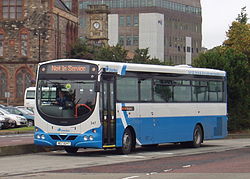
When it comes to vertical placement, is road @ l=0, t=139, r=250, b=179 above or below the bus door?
below

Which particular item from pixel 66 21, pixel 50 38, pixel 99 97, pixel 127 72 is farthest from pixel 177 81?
pixel 66 21

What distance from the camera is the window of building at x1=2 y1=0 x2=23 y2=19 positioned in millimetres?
85250

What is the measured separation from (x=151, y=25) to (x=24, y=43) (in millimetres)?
60107

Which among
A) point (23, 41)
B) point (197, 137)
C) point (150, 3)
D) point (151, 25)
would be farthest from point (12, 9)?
point (151, 25)

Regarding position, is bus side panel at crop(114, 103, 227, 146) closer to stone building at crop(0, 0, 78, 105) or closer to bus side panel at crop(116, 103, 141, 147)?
bus side panel at crop(116, 103, 141, 147)

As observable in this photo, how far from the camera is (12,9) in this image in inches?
3374

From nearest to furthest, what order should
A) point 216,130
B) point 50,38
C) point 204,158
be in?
point 204,158, point 216,130, point 50,38

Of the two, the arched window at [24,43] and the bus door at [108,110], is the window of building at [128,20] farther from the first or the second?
the bus door at [108,110]

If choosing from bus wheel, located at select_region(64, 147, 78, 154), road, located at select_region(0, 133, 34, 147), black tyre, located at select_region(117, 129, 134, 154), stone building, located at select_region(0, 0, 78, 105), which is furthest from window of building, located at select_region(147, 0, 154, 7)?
black tyre, located at select_region(117, 129, 134, 154)

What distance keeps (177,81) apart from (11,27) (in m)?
60.4

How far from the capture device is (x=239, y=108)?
42.2 meters

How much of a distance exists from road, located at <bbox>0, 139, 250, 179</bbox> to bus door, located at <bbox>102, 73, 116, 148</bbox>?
588mm

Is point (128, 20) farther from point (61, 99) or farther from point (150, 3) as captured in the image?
point (61, 99)

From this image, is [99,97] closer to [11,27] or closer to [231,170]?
[231,170]
